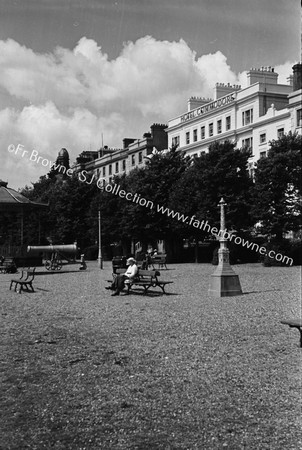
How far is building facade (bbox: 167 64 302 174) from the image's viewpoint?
53.9 metres

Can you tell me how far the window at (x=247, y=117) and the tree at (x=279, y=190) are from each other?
1696 centimetres

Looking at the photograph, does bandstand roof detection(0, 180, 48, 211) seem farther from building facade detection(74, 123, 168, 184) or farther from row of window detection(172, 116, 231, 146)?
building facade detection(74, 123, 168, 184)

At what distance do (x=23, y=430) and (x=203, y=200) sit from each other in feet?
136

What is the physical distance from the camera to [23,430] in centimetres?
609

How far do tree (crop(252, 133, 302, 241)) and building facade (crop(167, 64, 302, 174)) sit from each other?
26.1ft

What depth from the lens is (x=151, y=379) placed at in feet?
26.8

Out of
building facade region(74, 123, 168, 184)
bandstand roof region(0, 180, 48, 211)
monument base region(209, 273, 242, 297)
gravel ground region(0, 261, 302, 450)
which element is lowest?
gravel ground region(0, 261, 302, 450)

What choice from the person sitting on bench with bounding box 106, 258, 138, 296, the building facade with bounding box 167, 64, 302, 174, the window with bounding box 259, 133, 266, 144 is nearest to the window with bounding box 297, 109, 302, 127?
the building facade with bounding box 167, 64, 302, 174

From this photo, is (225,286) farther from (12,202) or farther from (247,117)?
(247,117)

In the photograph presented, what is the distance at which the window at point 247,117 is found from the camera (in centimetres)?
5894

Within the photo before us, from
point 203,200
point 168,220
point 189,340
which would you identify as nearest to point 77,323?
point 189,340

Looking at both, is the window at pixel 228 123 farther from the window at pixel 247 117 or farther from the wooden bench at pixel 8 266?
the wooden bench at pixel 8 266

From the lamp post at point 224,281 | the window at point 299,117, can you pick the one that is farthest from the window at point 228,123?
the lamp post at point 224,281

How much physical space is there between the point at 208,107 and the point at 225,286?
49.4 metres
